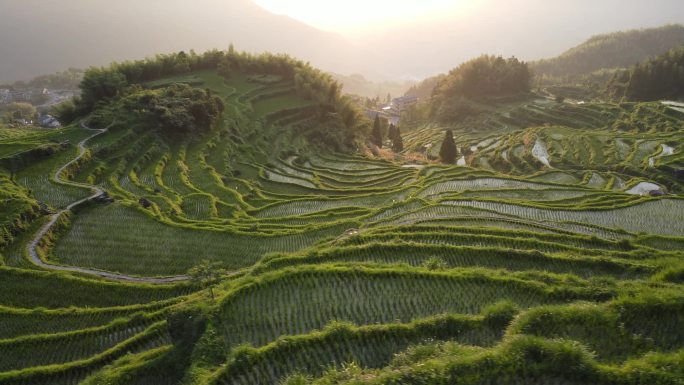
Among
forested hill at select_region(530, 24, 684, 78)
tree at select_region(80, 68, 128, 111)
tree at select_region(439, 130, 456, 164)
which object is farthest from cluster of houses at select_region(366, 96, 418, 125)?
tree at select_region(80, 68, 128, 111)

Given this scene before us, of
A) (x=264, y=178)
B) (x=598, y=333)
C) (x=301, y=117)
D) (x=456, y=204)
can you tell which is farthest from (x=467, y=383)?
(x=301, y=117)

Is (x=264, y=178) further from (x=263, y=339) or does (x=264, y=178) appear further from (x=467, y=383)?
(x=467, y=383)

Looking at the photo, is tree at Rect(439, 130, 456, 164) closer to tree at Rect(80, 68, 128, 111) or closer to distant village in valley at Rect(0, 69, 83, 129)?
tree at Rect(80, 68, 128, 111)

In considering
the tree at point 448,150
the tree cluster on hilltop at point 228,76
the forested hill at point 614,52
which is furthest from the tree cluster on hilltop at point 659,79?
the forested hill at point 614,52

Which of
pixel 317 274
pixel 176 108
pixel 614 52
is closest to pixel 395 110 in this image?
pixel 614 52

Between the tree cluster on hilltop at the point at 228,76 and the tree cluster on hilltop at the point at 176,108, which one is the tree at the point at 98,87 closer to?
the tree cluster on hilltop at the point at 228,76

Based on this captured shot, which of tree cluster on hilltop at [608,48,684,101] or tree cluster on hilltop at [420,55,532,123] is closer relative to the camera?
tree cluster on hilltop at [608,48,684,101]

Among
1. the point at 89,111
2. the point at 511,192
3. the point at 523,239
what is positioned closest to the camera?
the point at 523,239
